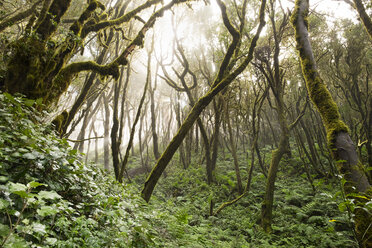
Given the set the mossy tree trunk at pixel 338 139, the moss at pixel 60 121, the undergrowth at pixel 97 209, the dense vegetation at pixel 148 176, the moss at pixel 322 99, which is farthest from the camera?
the moss at pixel 60 121

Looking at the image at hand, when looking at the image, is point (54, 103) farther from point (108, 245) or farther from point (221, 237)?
point (221, 237)

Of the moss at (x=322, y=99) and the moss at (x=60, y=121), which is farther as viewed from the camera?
the moss at (x=60, y=121)

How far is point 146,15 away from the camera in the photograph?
1078 centimetres

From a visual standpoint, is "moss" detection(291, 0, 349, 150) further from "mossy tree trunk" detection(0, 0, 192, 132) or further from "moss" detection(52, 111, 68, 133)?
"moss" detection(52, 111, 68, 133)

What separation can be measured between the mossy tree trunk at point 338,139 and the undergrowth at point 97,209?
228 millimetres

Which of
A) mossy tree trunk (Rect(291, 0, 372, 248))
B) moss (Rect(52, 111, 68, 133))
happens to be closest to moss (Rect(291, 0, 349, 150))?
mossy tree trunk (Rect(291, 0, 372, 248))

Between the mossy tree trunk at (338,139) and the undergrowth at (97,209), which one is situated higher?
the mossy tree trunk at (338,139)

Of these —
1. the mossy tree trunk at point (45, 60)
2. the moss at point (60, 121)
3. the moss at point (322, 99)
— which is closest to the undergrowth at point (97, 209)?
the mossy tree trunk at point (45, 60)

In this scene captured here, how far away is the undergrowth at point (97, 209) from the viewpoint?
5.01ft

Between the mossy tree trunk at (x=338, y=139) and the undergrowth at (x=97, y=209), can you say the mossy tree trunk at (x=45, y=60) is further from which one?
the mossy tree trunk at (x=338, y=139)

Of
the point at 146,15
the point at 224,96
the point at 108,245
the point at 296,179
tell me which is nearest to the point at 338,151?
the point at 108,245

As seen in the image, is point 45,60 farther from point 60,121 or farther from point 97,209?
point 97,209

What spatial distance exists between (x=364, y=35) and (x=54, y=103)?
14.5m

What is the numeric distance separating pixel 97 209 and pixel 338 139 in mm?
3612
